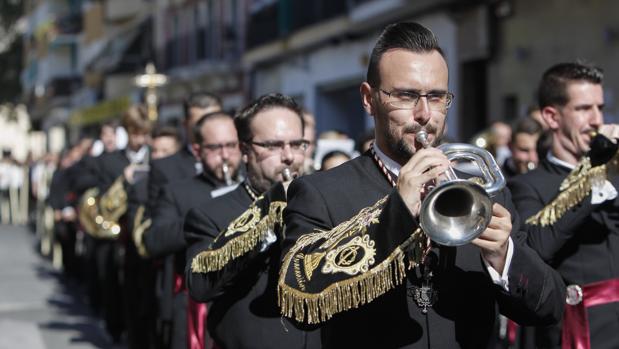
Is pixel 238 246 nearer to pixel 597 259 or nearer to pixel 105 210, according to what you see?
pixel 597 259

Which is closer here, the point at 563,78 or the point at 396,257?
the point at 396,257

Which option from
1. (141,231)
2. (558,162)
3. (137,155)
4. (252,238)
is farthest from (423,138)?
(137,155)

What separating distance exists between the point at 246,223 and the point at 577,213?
121 cm

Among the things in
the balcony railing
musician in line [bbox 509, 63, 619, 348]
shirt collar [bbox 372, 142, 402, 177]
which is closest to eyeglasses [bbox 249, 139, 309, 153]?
musician in line [bbox 509, 63, 619, 348]

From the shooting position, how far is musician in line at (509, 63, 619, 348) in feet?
15.7

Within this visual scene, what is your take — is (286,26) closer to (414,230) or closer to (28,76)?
(414,230)

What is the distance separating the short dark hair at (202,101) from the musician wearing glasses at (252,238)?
269cm

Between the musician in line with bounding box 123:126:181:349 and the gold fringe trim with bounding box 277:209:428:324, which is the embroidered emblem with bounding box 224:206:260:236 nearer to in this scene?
the gold fringe trim with bounding box 277:209:428:324

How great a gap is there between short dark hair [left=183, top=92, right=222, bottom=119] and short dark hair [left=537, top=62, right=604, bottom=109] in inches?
122

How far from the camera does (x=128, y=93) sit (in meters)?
44.5

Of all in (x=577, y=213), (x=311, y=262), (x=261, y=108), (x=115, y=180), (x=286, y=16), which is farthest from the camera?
(x=286, y=16)

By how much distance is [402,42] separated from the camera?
3.45 meters

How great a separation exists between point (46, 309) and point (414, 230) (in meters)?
11.5

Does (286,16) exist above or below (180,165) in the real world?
above
